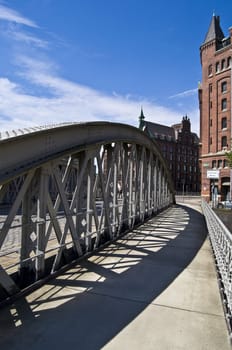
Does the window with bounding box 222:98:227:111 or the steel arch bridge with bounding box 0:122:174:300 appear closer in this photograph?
the steel arch bridge with bounding box 0:122:174:300

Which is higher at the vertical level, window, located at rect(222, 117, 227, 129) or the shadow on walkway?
window, located at rect(222, 117, 227, 129)

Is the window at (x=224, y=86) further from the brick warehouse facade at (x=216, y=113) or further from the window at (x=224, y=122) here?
the window at (x=224, y=122)

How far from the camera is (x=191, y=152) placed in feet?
256

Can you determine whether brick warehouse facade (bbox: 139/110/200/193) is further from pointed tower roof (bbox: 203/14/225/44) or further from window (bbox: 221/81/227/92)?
window (bbox: 221/81/227/92)

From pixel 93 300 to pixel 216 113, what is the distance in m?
38.3

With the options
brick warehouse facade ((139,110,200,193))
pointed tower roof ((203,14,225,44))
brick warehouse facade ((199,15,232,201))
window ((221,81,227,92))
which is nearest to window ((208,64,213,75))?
brick warehouse facade ((199,15,232,201))

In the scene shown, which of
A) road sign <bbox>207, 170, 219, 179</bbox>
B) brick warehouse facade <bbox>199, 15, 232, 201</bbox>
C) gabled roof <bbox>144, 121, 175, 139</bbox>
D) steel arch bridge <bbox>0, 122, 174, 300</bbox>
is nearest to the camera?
steel arch bridge <bbox>0, 122, 174, 300</bbox>

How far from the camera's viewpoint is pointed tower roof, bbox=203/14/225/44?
39775 millimetres

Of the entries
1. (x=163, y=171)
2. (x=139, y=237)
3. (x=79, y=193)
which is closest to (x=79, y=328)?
(x=79, y=193)

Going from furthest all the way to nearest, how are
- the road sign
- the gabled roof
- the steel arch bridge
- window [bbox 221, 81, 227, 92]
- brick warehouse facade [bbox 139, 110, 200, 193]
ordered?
brick warehouse facade [bbox 139, 110, 200, 193] < the gabled roof < window [bbox 221, 81, 227, 92] < the road sign < the steel arch bridge

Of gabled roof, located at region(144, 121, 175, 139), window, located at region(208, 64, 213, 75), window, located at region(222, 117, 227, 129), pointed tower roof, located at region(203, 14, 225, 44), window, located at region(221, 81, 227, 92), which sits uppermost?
pointed tower roof, located at region(203, 14, 225, 44)

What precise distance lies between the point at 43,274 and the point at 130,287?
1.69m

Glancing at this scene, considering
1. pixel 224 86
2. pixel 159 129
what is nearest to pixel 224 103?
pixel 224 86

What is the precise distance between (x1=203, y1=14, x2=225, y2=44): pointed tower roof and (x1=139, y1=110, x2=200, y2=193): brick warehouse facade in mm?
28932
